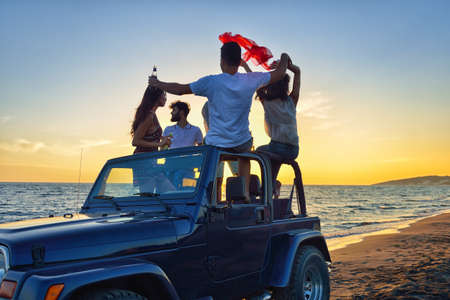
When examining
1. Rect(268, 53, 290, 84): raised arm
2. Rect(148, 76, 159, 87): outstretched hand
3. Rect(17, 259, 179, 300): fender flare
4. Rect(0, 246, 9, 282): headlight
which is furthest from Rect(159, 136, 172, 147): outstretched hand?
Rect(0, 246, 9, 282): headlight

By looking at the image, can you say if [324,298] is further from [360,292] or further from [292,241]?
[360,292]

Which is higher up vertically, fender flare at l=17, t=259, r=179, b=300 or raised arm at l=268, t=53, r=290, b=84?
raised arm at l=268, t=53, r=290, b=84

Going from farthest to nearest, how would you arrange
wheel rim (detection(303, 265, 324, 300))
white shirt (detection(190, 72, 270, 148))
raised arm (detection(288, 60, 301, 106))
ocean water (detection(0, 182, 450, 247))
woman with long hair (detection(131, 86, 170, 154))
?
ocean water (detection(0, 182, 450, 247)) < woman with long hair (detection(131, 86, 170, 154)) < raised arm (detection(288, 60, 301, 106)) < wheel rim (detection(303, 265, 324, 300)) < white shirt (detection(190, 72, 270, 148))

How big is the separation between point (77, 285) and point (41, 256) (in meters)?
0.35

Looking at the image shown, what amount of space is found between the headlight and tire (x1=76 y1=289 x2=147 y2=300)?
0.49 m

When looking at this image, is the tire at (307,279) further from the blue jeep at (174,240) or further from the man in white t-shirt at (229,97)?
the man in white t-shirt at (229,97)

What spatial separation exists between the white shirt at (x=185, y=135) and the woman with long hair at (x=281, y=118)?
4.25 ft

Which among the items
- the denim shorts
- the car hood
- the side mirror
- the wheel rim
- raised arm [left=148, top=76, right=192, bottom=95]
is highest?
raised arm [left=148, top=76, right=192, bottom=95]

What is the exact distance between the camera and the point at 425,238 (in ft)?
43.0

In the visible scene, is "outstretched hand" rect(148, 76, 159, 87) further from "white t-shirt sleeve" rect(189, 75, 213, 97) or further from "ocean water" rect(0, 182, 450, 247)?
"ocean water" rect(0, 182, 450, 247)

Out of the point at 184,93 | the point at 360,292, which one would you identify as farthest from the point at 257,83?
the point at 360,292

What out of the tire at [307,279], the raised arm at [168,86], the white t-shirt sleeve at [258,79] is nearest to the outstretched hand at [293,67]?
the white t-shirt sleeve at [258,79]

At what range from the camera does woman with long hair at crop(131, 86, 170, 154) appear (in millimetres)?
4785

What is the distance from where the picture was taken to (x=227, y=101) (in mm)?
3709
